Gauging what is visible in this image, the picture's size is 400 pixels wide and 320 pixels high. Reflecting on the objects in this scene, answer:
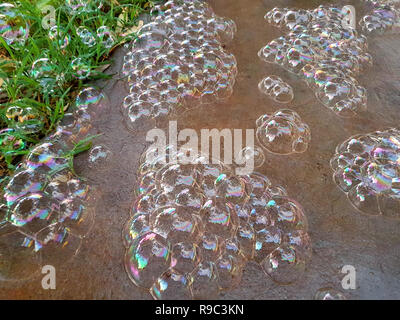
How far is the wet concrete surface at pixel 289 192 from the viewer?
53.5 inches

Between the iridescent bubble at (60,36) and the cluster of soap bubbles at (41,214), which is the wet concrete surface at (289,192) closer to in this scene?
the cluster of soap bubbles at (41,214)

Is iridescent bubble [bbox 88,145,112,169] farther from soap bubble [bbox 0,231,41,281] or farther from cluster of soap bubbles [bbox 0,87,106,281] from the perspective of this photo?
soap bubble [bbox 0,231,41,281]

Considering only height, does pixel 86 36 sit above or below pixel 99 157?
above

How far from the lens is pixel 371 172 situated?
164cm

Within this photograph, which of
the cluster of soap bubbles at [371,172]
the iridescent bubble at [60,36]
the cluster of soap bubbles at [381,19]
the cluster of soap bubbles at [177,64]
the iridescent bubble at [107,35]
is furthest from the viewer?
the cluster of soap bubbles at [381,19]

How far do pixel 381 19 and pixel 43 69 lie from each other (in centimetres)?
244

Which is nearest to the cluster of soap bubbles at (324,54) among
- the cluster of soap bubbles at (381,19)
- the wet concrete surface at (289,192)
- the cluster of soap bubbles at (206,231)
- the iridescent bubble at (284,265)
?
the wet concrete surface at (289,192)

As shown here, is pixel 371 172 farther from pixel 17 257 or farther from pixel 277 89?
pixel 17 257

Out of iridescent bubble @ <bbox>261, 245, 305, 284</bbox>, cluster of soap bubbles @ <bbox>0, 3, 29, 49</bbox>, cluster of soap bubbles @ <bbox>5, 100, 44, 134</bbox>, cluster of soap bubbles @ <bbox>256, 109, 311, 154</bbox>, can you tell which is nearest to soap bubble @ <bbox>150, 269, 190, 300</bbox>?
iridescent bubble @ <bbox>261, 245, 305, 284</bbox>

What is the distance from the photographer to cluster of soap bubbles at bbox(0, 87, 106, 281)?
55.2 inches

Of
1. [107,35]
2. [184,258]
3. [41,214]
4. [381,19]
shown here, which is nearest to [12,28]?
[107,35]

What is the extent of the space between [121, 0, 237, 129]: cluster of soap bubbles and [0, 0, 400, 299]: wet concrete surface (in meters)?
0.08

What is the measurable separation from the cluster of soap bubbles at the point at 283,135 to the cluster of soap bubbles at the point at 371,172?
0.19 meters

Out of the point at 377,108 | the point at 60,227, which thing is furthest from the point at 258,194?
the point at 377,108
